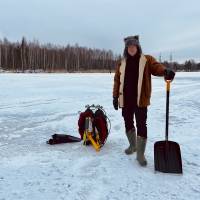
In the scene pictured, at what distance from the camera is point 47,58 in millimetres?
78375

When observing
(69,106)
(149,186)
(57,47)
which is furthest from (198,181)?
(57,47)

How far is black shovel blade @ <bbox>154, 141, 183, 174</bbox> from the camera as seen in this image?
4157 mm

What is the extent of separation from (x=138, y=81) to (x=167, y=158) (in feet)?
3.52

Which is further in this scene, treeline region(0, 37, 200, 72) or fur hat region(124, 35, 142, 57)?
treeline region(0, 37, 200, 72)

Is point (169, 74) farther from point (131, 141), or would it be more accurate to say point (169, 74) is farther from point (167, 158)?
point (131, 141)

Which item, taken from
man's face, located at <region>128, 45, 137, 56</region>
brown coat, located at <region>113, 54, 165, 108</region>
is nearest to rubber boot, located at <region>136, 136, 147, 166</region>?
brown coat, located at <region>113, 54, 165, 108</region>

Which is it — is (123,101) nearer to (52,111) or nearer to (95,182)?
(95,182)

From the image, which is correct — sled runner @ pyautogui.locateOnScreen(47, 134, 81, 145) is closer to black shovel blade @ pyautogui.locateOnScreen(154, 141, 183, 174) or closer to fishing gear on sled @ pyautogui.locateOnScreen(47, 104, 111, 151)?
fishing gear on sled @ pyautogui.locateOnScreen(47, 104, 111, 151)

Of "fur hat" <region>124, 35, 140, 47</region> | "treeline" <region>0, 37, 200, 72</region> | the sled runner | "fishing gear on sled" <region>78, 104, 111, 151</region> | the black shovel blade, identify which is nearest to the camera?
the black shovel blade

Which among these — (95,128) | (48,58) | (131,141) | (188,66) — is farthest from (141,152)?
(188,66)

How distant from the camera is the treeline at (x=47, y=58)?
227 feet

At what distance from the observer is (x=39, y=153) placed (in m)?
5.00

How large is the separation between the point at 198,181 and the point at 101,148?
6.00 ft

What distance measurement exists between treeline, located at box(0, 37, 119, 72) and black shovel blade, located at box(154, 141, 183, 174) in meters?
56.7
